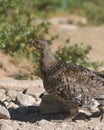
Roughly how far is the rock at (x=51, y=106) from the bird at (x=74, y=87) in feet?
1.00

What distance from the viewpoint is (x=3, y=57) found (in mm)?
12688

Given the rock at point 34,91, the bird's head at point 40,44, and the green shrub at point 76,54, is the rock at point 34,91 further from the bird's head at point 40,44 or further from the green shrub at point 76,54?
the green shrub at point 76,54

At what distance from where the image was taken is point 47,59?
350 inches

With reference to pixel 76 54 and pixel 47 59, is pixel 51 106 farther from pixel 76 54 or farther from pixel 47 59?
pixel 76 54

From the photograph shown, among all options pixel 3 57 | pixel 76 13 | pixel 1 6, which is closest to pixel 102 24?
pixel 76 13

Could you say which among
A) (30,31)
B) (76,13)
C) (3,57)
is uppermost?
(30,31)

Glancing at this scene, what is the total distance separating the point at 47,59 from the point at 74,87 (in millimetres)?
636

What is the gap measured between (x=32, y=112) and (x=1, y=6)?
2.72 meters

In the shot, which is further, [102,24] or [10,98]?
[102,24]

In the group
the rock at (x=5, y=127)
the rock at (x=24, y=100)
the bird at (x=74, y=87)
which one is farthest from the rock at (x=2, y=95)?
the rock at (x=5, y=127)

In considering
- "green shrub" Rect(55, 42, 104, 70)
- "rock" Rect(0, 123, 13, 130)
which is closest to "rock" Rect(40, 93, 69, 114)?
"rock" Rect(0, 123, 13, 130)

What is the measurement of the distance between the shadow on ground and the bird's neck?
2.42ft

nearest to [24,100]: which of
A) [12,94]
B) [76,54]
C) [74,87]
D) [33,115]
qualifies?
[12,94]

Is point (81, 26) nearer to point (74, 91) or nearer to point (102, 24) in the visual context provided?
point (102, 24)
